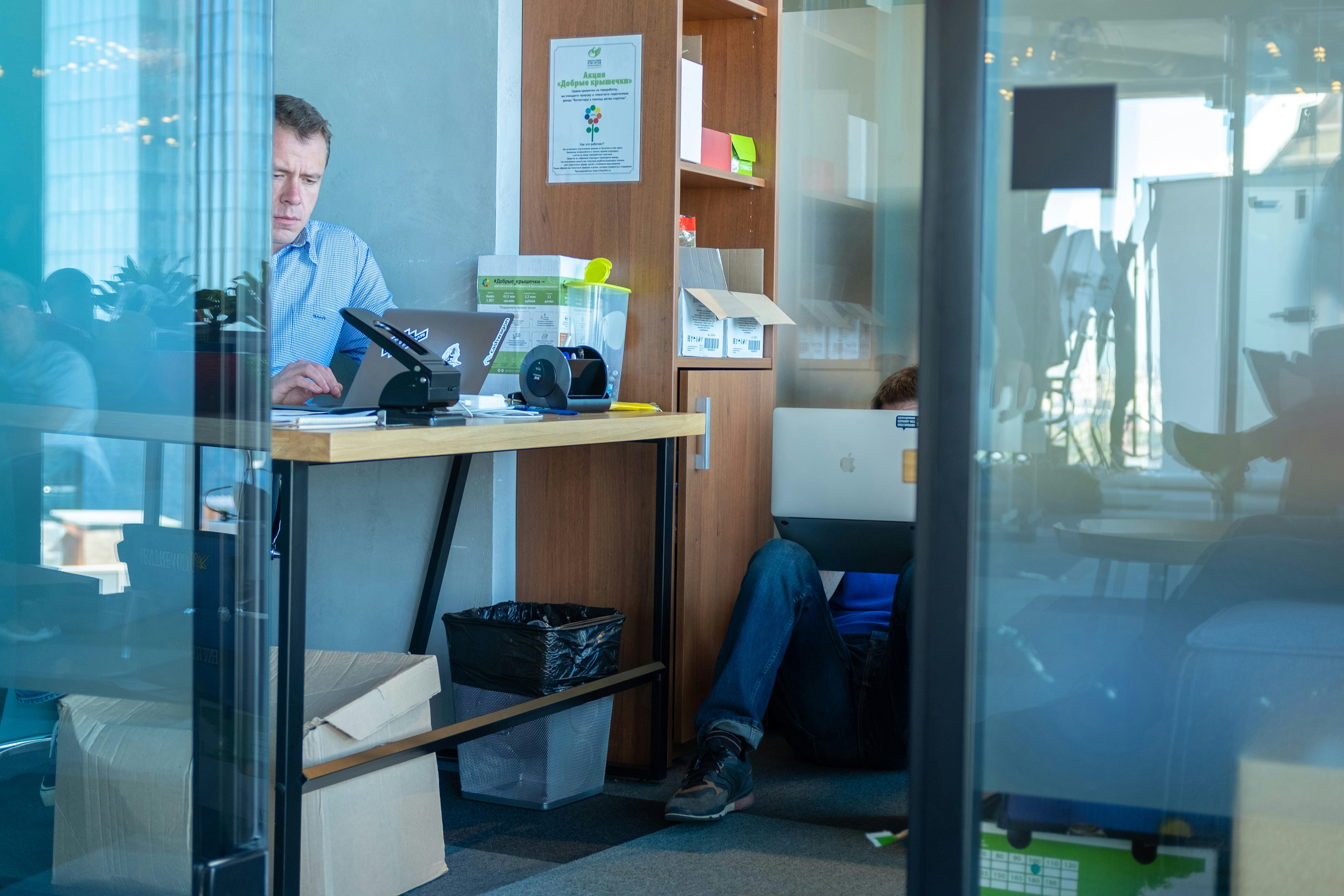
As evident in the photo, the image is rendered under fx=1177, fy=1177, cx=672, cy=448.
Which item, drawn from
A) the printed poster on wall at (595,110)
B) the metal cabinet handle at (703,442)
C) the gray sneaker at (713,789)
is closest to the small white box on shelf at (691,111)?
the printed poster on wall at (595,110)

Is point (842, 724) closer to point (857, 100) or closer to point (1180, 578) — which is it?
point (1180, 578)

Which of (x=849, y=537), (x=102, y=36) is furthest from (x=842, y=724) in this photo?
(x=102, y=36)

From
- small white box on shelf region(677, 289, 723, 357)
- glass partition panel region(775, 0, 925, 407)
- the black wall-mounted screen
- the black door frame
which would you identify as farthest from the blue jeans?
the black wall-mounted screen

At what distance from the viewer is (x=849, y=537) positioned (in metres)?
2.56

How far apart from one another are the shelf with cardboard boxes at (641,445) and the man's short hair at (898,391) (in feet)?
1.12

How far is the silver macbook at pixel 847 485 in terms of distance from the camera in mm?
2477

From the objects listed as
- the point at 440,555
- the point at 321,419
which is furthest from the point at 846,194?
the point at 321,419

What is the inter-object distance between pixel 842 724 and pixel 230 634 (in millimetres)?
1794

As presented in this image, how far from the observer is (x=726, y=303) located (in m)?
2.80

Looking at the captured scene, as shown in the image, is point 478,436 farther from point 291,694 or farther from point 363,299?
point 363,299

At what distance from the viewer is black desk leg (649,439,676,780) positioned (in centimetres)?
257

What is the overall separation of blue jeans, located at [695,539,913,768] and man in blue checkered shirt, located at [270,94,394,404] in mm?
963

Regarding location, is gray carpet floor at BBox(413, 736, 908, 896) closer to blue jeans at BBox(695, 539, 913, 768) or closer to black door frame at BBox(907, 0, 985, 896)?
blue jeans at BBox(695, 539, 913, 768)

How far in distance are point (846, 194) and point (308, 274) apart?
187 centimetres
